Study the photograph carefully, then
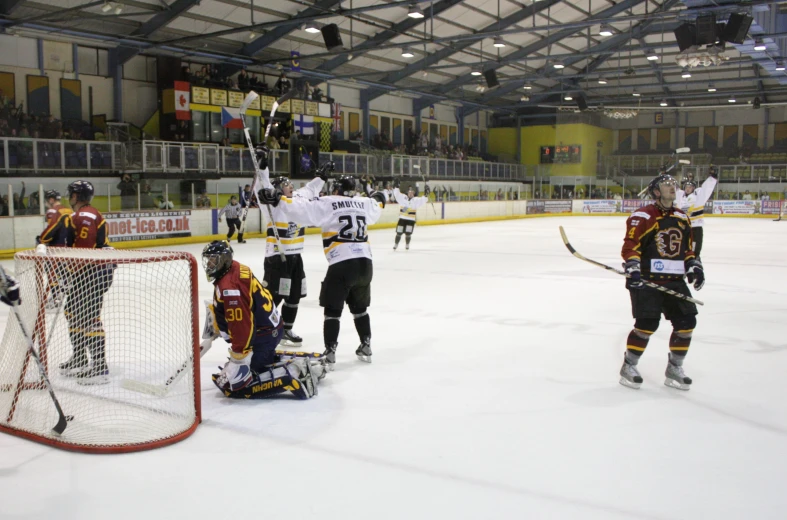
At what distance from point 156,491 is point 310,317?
4014 millimetres

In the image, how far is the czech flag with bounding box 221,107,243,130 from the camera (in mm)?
21422

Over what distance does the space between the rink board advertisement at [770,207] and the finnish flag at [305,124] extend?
1880 centimetres

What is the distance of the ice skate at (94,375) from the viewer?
4.21m

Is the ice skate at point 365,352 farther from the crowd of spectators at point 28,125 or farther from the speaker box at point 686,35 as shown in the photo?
the crowd of spectators at point 28,125

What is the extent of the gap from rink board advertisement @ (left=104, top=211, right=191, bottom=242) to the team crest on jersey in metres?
12.4

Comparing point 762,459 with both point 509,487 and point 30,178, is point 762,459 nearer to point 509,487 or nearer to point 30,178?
point 509,487

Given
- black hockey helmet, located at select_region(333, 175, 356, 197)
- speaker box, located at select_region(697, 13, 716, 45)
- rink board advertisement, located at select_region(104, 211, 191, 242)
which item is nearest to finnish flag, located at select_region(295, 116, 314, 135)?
rink board advertisement, located at select_region(104, 211, 191, 242)

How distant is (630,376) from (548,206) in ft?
86.0

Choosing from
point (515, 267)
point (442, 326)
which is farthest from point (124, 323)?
point (515, 267)

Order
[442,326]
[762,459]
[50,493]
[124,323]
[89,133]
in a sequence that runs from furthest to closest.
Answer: [89,133] < [442,326] < [124,323] < [762,459] < [50,493]

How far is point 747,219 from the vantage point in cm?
2644

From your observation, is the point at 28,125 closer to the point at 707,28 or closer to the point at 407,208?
the point at 407,208

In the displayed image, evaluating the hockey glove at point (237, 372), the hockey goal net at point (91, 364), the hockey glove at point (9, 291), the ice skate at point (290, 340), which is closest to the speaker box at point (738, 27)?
the ice skate at point (290, 340)

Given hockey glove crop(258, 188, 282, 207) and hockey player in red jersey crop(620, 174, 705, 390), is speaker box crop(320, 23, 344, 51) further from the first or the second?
hockey player in red jersey crop(620, 174, 705, 390)
